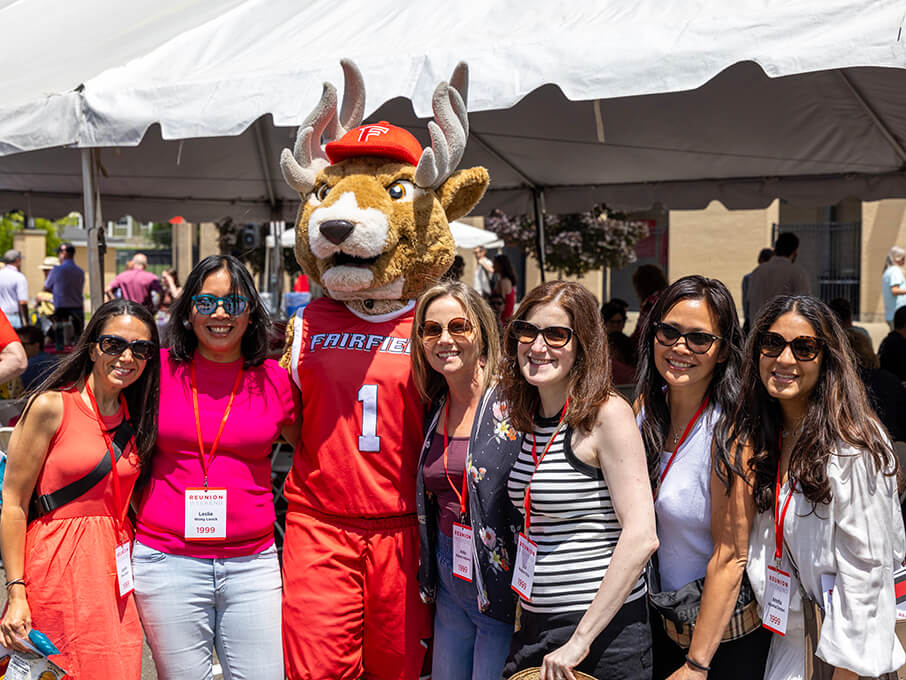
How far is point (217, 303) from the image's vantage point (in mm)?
2768

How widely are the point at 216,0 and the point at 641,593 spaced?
17.0ft

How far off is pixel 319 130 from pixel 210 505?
4.57 ft

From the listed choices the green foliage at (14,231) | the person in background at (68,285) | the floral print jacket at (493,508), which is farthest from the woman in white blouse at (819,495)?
the green foliage at (14,231)

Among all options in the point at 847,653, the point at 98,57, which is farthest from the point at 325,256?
the point at 98,57

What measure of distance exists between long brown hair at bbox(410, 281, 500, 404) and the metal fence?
20286 mm

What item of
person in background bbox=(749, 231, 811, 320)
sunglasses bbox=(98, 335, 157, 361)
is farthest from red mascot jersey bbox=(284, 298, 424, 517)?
person in background bbox=(749, 231, 811, 320)

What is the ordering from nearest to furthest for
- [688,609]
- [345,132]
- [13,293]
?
[688,609], [345,132], [13,293]

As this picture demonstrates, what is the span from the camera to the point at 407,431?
2836 mm

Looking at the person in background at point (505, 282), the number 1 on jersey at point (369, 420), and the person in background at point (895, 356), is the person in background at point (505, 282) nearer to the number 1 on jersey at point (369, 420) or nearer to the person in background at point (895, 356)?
the person in background at point (895, 356)

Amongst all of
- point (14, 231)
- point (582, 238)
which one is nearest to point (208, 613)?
point (582, 238)

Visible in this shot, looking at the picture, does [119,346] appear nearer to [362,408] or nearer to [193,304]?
[193,304]

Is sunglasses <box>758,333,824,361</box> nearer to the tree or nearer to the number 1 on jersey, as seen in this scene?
the number 1 on jersey

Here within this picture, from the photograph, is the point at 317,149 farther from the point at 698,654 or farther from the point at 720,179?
the point at 720,179

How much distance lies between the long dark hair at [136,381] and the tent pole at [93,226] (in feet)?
6.19
